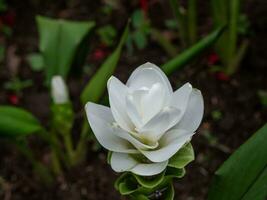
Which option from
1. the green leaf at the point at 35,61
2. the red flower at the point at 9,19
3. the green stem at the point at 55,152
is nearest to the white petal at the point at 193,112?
the green stem at the point at 55,152

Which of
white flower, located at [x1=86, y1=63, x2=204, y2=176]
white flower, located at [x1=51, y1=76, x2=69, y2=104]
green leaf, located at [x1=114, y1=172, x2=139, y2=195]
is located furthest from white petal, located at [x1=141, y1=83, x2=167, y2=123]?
white flower, located at [x1=51, y1=76, x2=69, y2=104]

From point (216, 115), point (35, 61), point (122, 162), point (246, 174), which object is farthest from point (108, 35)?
point (122, 162)

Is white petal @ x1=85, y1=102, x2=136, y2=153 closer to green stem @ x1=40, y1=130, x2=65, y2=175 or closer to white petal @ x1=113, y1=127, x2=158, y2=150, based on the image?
white petal @ x1=113, y1=127, x2=158, y2=150

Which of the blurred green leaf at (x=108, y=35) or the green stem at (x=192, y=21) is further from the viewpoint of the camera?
the blurred green leaf at (x=108, y=35)

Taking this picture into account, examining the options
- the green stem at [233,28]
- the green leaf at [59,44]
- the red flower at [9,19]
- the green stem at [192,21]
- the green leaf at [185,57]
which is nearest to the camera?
the green leaf at [185,57]

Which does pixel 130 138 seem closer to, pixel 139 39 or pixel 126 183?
pixel 126 183

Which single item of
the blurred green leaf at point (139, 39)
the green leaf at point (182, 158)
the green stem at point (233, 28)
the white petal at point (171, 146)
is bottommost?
the blurred green leaf at point (139, 39)

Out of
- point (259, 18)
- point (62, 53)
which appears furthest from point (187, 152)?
point (259, 18)

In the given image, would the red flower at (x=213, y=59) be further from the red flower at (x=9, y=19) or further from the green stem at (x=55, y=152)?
the red flower at (x=9, y=19)
